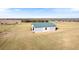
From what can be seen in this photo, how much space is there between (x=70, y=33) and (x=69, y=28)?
6cm

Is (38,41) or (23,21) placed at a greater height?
(23,21)

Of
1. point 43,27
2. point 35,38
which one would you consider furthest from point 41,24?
point 35,38

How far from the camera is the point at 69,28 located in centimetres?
295

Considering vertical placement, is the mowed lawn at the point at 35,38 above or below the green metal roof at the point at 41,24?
below

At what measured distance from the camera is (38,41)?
2955 mm

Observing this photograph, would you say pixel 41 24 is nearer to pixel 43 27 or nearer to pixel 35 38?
pixel 43 27

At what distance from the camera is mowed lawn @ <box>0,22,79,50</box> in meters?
2.95

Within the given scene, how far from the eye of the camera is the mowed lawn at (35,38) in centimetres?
295

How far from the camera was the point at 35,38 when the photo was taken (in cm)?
296

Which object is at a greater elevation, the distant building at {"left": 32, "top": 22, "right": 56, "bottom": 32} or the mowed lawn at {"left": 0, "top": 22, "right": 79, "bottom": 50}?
the distant building at {"left": 32, "top": 22, "right": 56, "bottom": 32}

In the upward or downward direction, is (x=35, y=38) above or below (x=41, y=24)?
below
